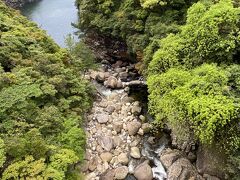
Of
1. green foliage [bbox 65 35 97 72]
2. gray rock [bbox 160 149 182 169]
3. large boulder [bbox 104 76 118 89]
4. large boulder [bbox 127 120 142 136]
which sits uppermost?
green foliage [bbox 65 35 97 72]

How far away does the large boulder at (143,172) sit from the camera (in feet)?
39.6

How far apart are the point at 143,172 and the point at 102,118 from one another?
3.67 meters

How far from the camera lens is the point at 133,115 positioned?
15.3m

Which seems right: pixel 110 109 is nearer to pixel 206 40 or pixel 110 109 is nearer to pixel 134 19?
pixel 134 19

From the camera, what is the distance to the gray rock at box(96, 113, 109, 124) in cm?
1473

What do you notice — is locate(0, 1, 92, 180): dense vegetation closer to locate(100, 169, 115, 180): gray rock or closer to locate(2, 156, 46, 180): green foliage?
locate(2, 156, 46, 180): green foliage

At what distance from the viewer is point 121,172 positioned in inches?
483

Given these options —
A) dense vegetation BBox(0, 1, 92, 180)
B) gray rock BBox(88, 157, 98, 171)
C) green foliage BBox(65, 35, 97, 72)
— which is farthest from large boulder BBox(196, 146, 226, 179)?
green foliage BBox(65, 35, 97, 72)

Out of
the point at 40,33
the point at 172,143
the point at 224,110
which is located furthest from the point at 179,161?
the point at 40,33

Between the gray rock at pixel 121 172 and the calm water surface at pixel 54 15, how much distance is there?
15.3 metres

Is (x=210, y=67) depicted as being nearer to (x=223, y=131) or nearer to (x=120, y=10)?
(x=223, y=131)

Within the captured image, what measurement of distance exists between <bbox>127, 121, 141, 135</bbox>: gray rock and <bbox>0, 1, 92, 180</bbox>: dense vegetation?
2120 mm

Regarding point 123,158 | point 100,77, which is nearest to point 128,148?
point 123,158

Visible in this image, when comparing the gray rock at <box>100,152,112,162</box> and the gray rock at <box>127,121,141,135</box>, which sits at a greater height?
the gray rock at <box>127,121,141,135</box>
